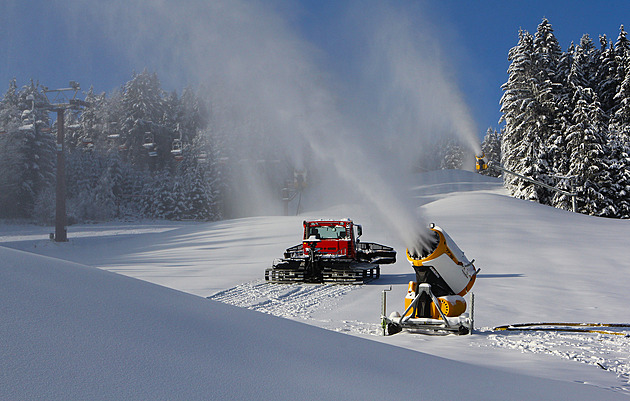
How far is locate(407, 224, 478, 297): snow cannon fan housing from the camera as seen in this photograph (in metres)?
10.3

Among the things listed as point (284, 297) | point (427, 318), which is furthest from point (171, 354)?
point (284, 297)

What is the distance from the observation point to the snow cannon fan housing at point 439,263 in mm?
10258

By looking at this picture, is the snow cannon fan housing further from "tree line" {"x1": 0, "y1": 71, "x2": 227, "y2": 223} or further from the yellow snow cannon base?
"tree line" {"x1": 0, "y1": 71, "x2": 227, "y2": 223}

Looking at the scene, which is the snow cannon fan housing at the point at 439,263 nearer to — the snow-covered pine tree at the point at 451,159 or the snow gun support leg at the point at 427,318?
the snow gun support leg at the point at 427,318

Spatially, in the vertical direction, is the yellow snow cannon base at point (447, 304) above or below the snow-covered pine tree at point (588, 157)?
below

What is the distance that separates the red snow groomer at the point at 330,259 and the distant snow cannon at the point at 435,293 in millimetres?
Result: 8224

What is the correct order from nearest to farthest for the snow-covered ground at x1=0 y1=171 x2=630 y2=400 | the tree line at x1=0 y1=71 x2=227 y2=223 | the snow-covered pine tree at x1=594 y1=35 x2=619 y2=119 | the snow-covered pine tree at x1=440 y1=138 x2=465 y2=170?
the snow-covered ground at x1=0 y1=171 x2=630 y2=400, the snow-covered pine tree at x1=594 y1=35 x2=619 y2=119, the tree line at x1=0 y1=71 x2=227 y2=223, the snow-covered pine tree at x1=440 y1=138 x2=465 y2=170

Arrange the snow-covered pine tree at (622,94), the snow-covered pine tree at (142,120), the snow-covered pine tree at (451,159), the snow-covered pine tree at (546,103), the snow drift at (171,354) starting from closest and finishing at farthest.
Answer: the snow drift at (171,354) < the snow-covered pine tree at (546,103) < the snow-covered pine tree at (622,94) < the snow-covered pine tree at (142,120) < the snow-covered pine tree at (451,159)

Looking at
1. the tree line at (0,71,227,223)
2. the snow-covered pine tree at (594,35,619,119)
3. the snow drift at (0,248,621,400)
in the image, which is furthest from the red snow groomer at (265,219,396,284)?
the tree line at (0,71,227,223)

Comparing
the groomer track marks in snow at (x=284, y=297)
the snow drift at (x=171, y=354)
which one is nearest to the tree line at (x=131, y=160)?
the groomer track marks in snow at (x=284, y=297)

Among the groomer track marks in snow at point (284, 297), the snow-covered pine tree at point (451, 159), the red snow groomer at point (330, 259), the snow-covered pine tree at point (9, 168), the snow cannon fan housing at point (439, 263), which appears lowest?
the groomer track marks in snow at point (284, 297)

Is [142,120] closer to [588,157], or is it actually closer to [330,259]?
[588,157]

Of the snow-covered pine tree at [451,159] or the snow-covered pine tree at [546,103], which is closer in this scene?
the snow-covered pine tree at [546,103]

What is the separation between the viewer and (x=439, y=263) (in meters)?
10.3
